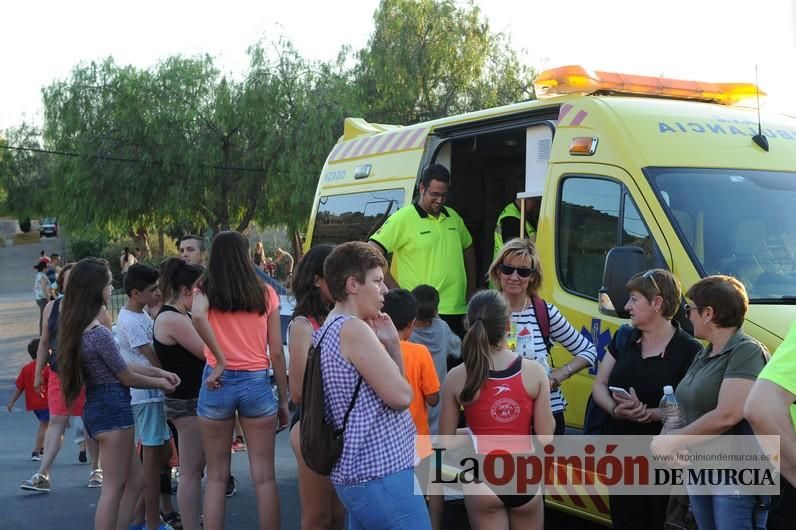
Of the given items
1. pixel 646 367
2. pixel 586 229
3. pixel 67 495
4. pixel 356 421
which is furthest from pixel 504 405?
pixel 67 495

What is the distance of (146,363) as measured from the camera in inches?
251

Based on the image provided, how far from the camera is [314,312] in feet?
16.1

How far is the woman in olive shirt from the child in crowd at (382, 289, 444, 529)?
43.8 inches

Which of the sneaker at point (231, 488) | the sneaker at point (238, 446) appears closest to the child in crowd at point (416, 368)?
the sneaker at point (231, 488)

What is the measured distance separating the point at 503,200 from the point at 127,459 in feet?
15.2

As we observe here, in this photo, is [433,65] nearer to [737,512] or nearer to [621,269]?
[621,269]

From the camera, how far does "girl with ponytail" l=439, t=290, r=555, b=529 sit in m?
4.39

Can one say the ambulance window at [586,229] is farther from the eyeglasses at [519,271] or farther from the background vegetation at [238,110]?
the background vegetation at [238,110]

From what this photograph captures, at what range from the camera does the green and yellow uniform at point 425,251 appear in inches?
276

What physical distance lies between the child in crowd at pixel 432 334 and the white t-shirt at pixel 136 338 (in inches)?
73.3

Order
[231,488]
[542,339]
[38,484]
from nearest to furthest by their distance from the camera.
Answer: [542,339] < [231,488] < [38,484]

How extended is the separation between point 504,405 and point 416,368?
1.72ft

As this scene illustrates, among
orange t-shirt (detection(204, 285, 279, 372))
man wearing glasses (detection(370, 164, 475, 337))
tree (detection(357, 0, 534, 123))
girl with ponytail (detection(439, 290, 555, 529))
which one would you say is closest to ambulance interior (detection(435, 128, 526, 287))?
man wearing glasses (detection(370, 164, 475, 337))

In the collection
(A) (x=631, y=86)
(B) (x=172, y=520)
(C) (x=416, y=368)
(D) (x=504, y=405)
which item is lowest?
(B) (x=172, y=520)
